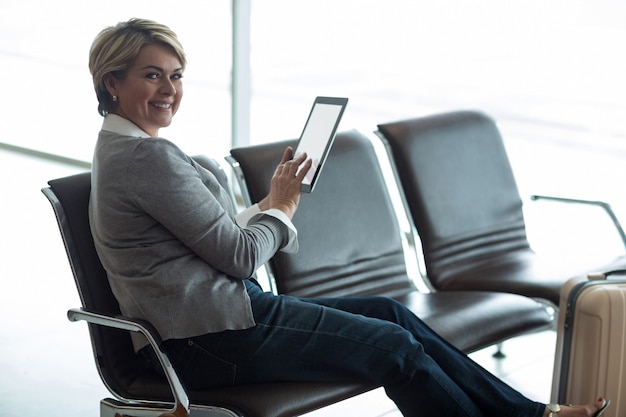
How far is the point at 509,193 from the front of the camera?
3.62 m

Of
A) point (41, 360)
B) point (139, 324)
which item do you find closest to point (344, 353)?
point (139, 324)

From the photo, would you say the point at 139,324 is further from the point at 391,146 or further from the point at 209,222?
the point at 391,146

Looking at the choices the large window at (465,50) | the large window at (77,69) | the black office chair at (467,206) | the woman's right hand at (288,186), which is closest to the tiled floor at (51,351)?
the black office chair at (467,206)

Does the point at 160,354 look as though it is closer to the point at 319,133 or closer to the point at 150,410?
the point at 150,410

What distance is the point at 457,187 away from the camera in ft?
11.3

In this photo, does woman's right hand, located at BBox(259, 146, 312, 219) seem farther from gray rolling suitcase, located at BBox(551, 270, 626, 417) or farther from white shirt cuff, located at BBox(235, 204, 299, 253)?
gray rolling suitcase, located at BBox(551, 270, 626, 417)

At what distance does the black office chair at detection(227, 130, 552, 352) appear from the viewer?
2871 millimetres

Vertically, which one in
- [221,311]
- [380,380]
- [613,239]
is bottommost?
[613,239]

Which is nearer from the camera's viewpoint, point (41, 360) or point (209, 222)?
point (209, 222)

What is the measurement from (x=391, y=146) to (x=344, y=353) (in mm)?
1153

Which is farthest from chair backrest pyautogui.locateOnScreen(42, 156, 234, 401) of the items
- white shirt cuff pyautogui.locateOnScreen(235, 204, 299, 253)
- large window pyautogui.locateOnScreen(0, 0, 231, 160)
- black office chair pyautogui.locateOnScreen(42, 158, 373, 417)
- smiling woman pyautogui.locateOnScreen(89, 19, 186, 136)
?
large window pyautogui.locateOnScreen(0, 0, 231, 160)

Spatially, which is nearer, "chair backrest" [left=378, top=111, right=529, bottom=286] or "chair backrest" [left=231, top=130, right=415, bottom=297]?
"chair backrest" [left=231, top=130, right=415, bottom=297]

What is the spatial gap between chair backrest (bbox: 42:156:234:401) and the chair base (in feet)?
0.13

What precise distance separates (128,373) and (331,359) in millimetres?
503
